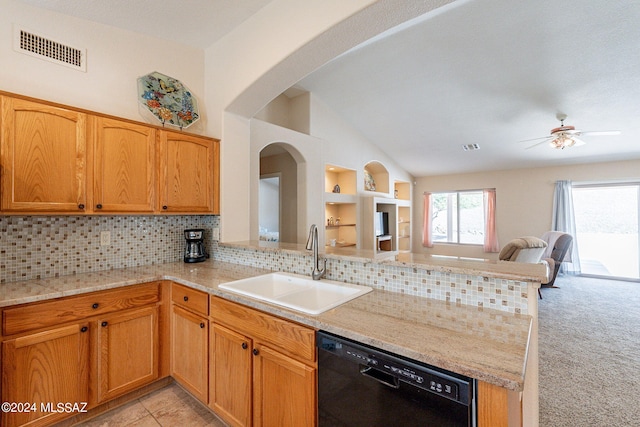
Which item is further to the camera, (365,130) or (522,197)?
(522,197)

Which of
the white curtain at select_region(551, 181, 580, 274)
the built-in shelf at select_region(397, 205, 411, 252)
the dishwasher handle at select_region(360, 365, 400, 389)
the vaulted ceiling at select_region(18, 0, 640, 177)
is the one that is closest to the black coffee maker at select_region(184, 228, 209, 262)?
the vaulted ceiling at select_region(18, 0, 640, 177)

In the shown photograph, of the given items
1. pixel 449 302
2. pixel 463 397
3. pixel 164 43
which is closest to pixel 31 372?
pixel 463 397

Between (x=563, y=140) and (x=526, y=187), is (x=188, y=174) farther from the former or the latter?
(x=526, y=187)

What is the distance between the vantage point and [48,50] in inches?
78.7

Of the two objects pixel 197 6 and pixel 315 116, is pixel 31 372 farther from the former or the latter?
pixel 315 116

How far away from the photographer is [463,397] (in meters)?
0.87

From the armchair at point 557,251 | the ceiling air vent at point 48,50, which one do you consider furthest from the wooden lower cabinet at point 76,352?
the armchair at point 557,251

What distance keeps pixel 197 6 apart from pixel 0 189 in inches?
71.0

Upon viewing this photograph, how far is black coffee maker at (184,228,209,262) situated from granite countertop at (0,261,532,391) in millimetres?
718

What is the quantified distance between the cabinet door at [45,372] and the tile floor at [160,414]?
229 millimetres

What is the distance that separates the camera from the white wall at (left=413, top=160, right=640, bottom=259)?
561 centimetres

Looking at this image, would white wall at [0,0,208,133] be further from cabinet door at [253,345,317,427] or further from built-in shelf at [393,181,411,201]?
built-in shelf at [393,181,411,201]

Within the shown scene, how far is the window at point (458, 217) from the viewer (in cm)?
682

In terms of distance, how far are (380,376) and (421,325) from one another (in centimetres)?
26
